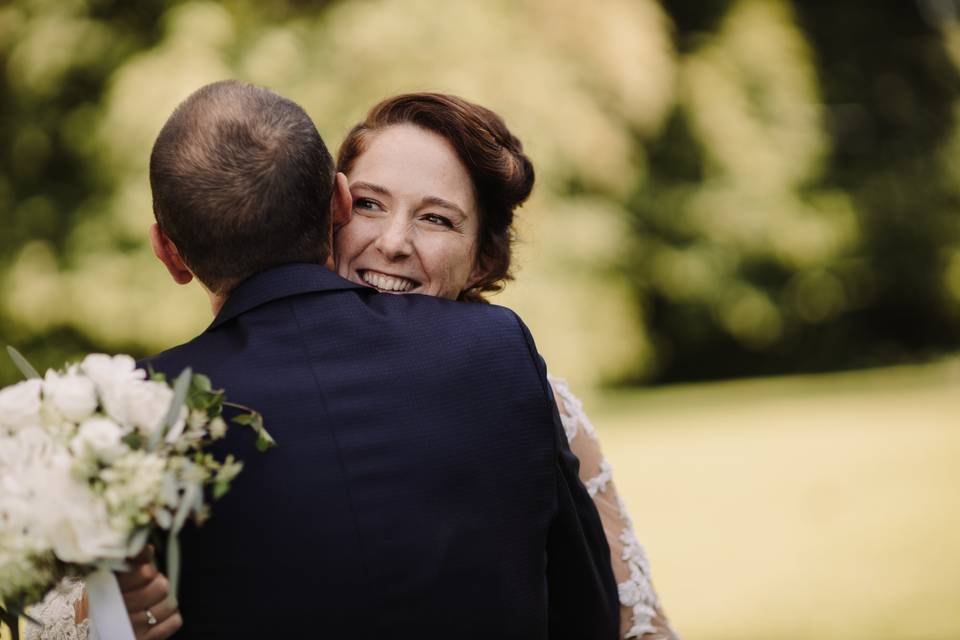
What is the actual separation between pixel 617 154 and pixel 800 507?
556cm

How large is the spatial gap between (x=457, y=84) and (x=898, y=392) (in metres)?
9.37

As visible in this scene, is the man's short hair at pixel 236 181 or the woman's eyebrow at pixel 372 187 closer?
the man's short hair at pixel 236 181

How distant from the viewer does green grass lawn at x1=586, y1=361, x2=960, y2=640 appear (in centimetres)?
728

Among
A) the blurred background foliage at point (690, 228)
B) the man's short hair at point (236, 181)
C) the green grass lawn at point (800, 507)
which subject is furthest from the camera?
the blurred background foliage at point (690, 228)

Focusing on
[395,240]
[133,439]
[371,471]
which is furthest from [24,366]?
[395,240]

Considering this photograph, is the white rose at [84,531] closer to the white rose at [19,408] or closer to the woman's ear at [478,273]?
the white rose at [19,408]

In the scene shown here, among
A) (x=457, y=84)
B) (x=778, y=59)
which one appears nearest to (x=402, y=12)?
(x=457, y=84)

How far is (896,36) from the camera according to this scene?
76.3ft

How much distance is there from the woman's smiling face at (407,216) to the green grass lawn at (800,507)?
482cm

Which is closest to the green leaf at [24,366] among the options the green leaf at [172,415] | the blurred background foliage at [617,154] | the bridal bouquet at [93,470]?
the bridal bouquet at [93,470]

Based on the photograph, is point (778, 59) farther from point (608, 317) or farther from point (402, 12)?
point (402, 12)

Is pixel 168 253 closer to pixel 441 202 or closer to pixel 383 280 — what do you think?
pixel 383 280

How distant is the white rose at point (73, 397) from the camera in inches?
62.5

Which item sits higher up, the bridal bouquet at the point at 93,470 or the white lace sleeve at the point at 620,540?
the bridal bouquet at the point at 93,470
